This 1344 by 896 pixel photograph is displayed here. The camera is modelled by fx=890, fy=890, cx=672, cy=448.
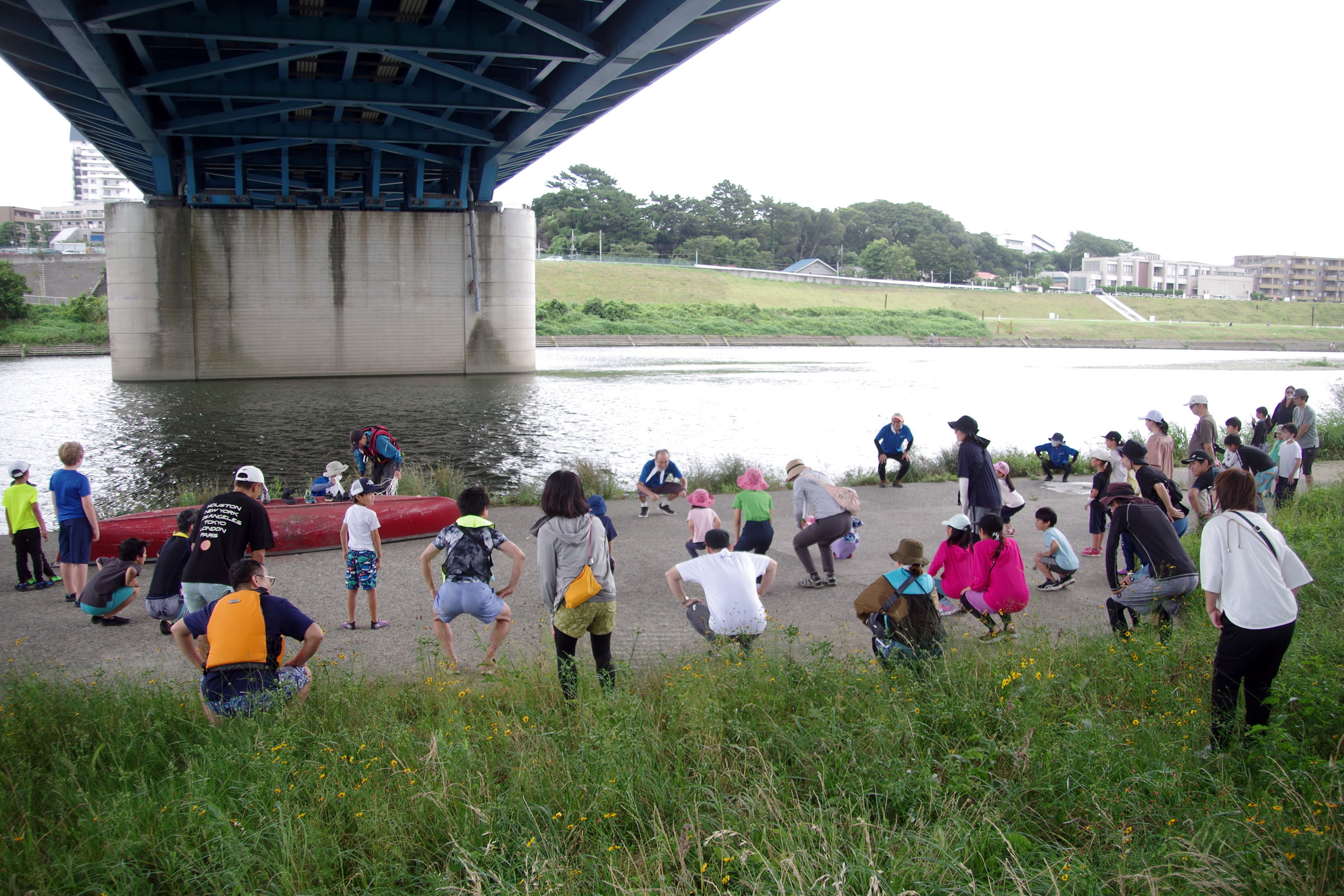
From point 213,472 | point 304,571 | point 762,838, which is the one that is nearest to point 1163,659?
point 762,838

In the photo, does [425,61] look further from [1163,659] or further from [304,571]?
[1163,659]

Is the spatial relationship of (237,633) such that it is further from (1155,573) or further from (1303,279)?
(1303,279)

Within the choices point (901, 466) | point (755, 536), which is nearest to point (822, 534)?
point (755, 536)

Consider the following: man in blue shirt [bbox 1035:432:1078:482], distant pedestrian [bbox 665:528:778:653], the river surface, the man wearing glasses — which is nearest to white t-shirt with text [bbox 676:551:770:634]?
distant pedestrian [bbox 665:528:778:653]

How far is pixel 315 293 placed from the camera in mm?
41500

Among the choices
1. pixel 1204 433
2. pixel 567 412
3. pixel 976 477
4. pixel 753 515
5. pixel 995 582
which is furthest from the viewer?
pixel 567 412

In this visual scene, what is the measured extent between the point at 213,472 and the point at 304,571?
11.6 meters

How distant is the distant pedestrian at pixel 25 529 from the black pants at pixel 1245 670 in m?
9.69

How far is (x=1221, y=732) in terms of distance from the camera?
4.74 metres

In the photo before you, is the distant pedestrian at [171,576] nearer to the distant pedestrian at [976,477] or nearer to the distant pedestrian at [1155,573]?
the distant pedestrian at [976,477]

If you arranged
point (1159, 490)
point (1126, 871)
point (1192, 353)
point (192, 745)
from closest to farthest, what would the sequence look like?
point (1126, 871)
point (192, 745)
point (1159, 490)
point (1192, 353)

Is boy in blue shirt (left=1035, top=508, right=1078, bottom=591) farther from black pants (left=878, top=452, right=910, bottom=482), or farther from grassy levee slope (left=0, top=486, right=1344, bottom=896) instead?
black pants (left=878, top=452, right=910, bottom=482)

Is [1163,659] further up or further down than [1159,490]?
further down

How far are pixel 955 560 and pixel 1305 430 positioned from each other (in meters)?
9.30
